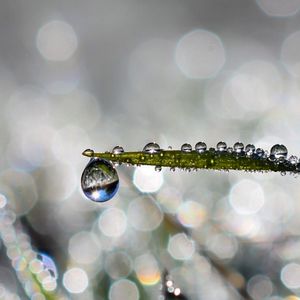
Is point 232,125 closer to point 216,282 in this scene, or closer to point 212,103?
point 212,103

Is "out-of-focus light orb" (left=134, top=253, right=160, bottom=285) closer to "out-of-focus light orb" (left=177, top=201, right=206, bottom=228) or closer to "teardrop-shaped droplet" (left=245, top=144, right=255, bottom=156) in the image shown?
"out-of-focus light orb" (left=177, top=201, right=206, bottom=228)

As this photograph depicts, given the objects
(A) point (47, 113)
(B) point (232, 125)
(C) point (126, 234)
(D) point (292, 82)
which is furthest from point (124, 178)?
(D) point (292, 82)

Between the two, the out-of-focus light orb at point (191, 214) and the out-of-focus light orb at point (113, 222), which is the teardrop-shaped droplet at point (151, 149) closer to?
the out-of-focus light orb at point (191, 214)

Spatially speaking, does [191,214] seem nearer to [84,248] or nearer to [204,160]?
[84,248]

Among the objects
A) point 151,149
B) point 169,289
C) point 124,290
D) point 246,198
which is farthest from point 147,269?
point 246,198

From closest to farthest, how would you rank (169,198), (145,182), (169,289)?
(169,289) → (145,182) → (169,198)
